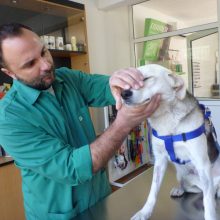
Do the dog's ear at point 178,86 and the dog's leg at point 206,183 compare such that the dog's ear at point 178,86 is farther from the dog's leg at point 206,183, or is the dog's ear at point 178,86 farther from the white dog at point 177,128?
the dog's leg at point 206,183

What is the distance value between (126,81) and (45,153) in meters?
0.42

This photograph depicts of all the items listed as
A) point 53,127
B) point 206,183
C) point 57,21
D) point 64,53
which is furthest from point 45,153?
point 57,21

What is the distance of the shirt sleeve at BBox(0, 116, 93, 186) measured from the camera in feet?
3.30

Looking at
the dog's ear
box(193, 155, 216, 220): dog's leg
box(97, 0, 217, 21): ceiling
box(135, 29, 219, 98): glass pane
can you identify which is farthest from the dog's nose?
box(97, 0, 217, 21): ceiling

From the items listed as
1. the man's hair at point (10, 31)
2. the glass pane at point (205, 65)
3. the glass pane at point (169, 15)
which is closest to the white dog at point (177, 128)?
the man's hair at point (10, 31)

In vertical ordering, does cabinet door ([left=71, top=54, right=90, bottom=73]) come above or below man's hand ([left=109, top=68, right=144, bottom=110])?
above

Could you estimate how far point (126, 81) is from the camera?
0.87 m

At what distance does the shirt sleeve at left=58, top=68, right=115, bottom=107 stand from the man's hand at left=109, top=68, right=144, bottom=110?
1.60 feet

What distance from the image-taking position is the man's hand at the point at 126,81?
0.87 metres

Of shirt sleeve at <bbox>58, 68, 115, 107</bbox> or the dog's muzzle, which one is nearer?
the dog's muzzle

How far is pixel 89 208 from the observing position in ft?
4.17

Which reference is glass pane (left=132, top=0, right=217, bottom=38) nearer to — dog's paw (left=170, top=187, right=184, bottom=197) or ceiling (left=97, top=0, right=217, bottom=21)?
ceiling (left=97, top=0, right=217, bottom=21)

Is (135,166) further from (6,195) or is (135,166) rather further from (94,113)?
(6,195)

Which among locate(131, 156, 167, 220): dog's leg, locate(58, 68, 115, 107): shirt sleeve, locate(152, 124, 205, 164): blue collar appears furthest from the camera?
locate(58, 68, 115, 107): shirt sleeve
